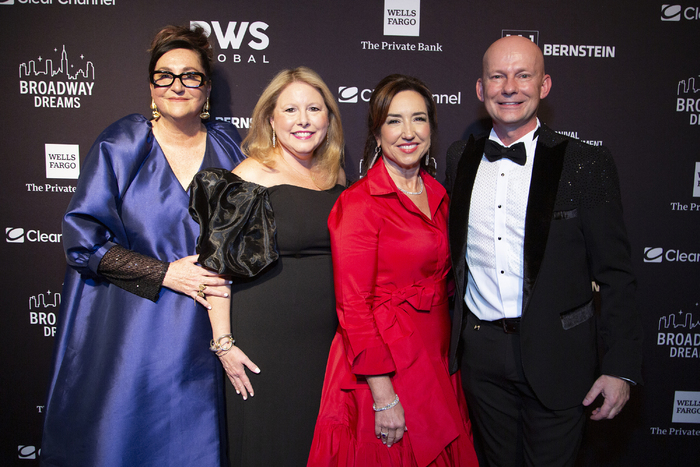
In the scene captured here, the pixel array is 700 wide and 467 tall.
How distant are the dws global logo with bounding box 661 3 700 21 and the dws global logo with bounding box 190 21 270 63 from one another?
2.30m

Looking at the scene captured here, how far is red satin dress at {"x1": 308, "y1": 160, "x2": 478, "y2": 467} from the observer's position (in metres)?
1.62

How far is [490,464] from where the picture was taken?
6.17 feet

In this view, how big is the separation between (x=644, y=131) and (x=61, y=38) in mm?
3442

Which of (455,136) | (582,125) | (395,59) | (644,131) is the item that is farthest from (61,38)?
(644,131)

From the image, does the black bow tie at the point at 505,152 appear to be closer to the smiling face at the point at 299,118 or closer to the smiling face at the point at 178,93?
the smiling face at the point at 299,118

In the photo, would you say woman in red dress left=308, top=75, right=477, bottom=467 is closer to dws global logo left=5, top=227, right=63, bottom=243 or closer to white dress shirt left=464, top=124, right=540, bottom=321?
white dress shirt left=464, top=124, right=540, bottom=321

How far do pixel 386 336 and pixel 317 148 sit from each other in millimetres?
976

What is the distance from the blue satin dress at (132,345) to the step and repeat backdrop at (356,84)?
0.82 m

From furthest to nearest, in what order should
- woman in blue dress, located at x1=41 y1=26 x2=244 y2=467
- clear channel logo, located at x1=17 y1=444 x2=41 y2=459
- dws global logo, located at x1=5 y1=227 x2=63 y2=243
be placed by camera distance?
clear channel logo, located at x1=17 y1=444 x2=41 y2=459, dws global logo, located at x1=5 y1=227 x2=63 y2=243, woman in blue dress, located at x1=41 y1=26 x2=244 y2=467

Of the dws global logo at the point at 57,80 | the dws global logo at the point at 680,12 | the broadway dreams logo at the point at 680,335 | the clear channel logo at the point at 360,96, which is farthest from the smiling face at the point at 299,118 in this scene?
the broadway dreams logo at the point at 680,335

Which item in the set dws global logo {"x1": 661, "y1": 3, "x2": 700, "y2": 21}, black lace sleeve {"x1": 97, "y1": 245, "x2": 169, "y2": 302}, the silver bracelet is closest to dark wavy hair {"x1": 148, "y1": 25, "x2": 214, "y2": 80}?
black lace sleeve {"x1": 97, "y1": 245, "x2": 169, "y2": 302}

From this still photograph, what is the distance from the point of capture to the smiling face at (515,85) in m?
1.71

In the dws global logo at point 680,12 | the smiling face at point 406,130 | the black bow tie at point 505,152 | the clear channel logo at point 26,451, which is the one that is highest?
the dws global logo at point 680,12

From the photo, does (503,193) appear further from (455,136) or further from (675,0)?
(675,0)
